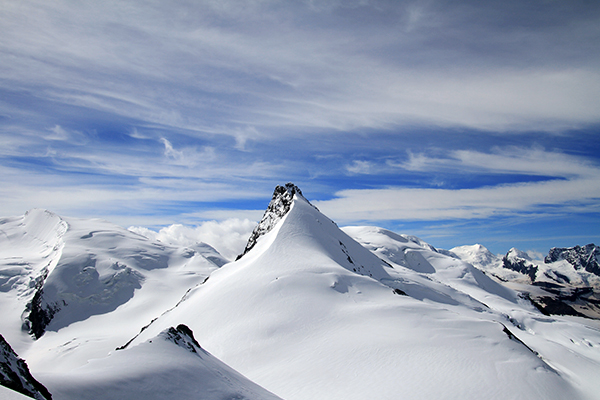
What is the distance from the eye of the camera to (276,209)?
214 feet

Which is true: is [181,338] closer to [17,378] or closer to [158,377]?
[158,377]

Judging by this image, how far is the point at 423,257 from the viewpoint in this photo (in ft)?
486

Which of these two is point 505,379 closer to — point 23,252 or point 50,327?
point 50,327

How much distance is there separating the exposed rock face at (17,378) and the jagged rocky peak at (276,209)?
164 ft

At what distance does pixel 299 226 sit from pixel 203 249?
126322mm

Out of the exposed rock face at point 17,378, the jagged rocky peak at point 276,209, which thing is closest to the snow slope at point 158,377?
the exposed rock face at point 17,378

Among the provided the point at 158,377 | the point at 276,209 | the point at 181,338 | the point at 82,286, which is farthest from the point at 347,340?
the point at 82,286

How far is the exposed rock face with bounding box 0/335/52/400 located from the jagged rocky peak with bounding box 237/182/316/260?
50.0m

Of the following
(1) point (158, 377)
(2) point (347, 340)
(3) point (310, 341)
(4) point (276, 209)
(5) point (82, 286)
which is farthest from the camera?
(5) point (82, 286)

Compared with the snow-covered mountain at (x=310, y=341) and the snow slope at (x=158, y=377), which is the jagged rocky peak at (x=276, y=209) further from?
the snow slope at (x=158, y=377)

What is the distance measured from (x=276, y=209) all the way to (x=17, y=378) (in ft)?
187

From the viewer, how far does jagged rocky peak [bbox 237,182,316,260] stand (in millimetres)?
61188

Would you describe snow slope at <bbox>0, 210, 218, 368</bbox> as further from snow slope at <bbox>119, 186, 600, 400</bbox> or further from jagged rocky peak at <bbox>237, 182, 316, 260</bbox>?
snow slope at <bbox>119, 186, 600, 400</bbox>

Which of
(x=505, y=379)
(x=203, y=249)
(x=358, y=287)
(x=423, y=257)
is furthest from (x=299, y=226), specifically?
(x=203, y=249)
